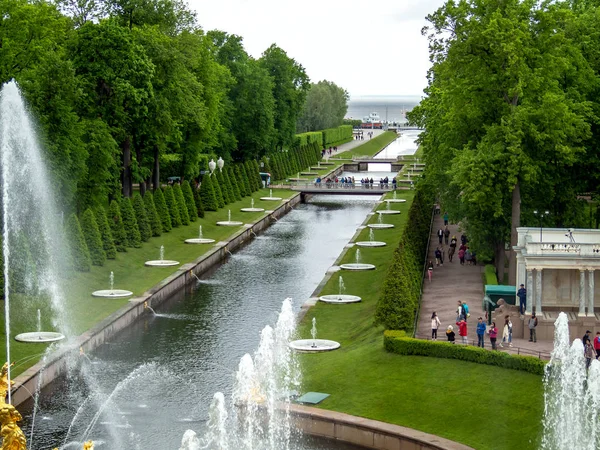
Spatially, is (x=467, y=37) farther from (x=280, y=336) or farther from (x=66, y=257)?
(x=66, y=257)

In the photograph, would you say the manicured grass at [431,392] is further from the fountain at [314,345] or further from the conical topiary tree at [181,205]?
the conical topiary tree at [181,205]

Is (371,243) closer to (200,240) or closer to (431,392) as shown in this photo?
(200,240)

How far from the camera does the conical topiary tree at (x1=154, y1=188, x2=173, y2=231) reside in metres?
82.9

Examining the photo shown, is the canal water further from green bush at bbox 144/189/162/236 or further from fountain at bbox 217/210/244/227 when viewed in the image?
fountain at bbox 217/210/244/227

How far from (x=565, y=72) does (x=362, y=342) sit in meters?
21.0

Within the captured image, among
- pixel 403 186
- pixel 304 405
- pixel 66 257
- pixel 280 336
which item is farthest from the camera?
pixel 403 186

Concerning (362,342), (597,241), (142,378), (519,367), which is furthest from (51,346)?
(597,241)

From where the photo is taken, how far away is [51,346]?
156 ft

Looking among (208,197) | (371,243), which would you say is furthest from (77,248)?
(208,197)

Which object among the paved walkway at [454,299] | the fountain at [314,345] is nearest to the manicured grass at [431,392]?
the fountain at [314,345]

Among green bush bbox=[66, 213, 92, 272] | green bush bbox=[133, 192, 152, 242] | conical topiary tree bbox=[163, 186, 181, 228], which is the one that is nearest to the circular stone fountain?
green bush bbox=[66, 213, 92, 272]

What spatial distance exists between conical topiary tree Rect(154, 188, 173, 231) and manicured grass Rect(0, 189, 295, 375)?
0.61 meters

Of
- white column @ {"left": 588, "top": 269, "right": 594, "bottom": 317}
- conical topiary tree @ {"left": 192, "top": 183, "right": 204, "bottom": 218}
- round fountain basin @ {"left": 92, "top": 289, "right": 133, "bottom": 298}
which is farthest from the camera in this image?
conical topiary tree @ {"left": 192, "top": 183, "right": 204, "bottom": 218}

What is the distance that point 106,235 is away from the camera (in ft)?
225
